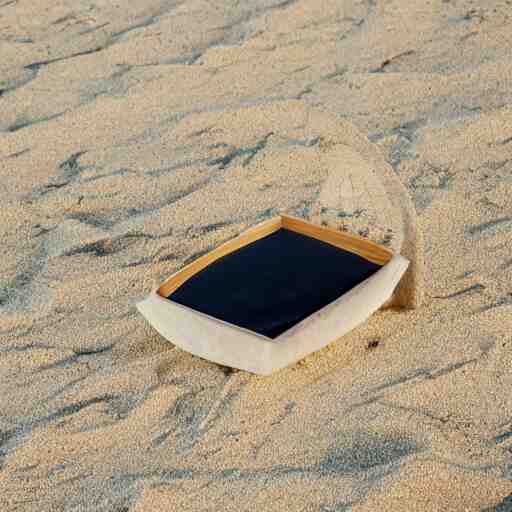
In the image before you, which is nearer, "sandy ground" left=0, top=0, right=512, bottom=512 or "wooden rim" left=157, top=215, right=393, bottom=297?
"sandy ground" left=0, top=0, right=512, bottom=512

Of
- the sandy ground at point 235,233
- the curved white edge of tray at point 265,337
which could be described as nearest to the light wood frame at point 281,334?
the curved white edge of tray at point 265,337

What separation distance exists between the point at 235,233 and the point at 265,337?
695 millimetres

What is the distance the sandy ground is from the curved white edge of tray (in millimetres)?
113

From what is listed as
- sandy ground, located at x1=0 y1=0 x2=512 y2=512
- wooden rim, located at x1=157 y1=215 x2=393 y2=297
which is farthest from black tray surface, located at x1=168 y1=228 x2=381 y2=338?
sandy ground, located at x1=0 y1=0 x2=512 y2=512

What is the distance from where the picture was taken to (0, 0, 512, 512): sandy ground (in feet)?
5.35

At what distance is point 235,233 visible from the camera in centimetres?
229

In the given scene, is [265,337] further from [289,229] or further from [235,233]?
[235,233]

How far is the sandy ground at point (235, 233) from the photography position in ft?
5.35

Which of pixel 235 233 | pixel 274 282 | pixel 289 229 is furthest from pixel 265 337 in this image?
pixel 235 233

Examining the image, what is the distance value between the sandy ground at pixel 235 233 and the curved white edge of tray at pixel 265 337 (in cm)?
11

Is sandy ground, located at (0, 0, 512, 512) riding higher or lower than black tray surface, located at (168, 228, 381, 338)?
lower

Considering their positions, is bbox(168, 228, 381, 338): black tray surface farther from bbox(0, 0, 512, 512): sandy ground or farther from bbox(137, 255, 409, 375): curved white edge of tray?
bbox(0, 0, 512, 512): sandy ground

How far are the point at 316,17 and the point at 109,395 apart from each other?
1.99m

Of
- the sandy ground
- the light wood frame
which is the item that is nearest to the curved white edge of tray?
the light wood frame
